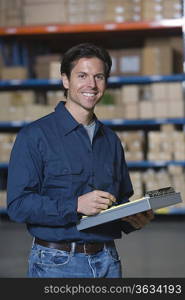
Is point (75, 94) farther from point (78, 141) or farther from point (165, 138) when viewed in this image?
point (165, 138)

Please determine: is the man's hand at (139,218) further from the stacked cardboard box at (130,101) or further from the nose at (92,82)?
the stacked cardboard box at (130,101)

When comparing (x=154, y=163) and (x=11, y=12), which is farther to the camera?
(x=11, y=12)

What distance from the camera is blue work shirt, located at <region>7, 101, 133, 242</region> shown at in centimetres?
166

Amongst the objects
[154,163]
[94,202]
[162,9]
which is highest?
[162,9]

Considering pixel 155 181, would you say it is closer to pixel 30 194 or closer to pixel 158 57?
pixel 158 57

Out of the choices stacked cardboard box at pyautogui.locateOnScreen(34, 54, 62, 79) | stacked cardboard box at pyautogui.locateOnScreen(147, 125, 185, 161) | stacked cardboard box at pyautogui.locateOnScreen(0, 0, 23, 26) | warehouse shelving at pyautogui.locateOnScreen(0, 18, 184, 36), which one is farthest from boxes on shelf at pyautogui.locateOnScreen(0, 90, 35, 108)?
stacked cardboard box at pyautogui.locateOnScreen(147, 125, 185, 161)

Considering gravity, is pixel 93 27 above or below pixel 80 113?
above

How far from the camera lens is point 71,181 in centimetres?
172

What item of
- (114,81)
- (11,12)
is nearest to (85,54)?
(114,81)

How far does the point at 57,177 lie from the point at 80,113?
0.22 m

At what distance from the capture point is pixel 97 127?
1846mm

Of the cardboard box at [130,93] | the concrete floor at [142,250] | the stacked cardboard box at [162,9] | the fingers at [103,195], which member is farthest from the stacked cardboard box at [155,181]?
the fingers at [103,195]

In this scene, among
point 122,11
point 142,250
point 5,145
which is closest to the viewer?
point 142,250

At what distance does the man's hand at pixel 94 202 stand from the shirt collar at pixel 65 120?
0.78 feet
